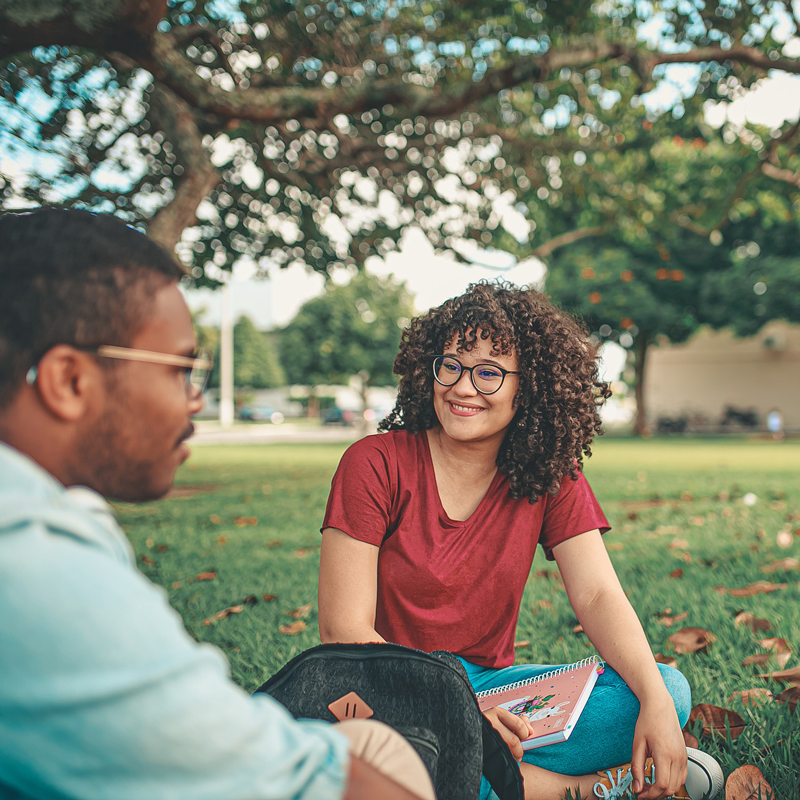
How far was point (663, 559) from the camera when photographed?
549 centimetres

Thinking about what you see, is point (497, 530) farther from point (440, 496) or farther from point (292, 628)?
point (292, 628)

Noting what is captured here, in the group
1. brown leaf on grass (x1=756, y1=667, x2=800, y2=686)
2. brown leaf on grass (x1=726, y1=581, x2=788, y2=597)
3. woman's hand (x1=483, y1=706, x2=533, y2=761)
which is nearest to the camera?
woman's hand (x1=483, y1=706, x2=533, y2=761)

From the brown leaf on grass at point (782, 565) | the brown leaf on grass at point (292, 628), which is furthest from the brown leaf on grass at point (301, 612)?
the brown leaf on grass at point (782, 565)

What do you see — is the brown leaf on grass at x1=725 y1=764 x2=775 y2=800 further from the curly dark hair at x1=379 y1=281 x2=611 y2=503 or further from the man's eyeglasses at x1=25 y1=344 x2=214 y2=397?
the man's eyeglasses at x1=25 y1=344 x2=214 y2=397

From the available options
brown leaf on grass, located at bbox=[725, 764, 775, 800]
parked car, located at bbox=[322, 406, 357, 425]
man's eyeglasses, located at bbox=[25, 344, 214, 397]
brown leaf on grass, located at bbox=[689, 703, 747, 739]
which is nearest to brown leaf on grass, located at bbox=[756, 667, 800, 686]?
brown leaf on grass, located at bbox=[689, 703, 747, 739]

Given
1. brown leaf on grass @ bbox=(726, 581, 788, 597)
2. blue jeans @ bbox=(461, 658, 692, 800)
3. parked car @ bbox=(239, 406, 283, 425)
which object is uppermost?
blue jeans @ bbox=(461, 658, 692, 800)

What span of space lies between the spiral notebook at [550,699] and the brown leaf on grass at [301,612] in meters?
1.86

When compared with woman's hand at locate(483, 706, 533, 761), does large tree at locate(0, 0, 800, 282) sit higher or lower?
higher

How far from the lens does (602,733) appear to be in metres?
2.21

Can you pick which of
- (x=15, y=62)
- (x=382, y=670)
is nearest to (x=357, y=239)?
(x=15, y=62)

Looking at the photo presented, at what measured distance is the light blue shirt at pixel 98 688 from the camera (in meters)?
0.85

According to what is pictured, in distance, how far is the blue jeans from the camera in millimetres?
2197

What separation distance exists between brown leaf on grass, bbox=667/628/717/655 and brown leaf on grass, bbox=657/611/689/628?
9.5 inches

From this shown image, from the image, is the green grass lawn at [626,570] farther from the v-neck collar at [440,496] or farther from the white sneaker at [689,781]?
the v-neck collar at [440,496]
